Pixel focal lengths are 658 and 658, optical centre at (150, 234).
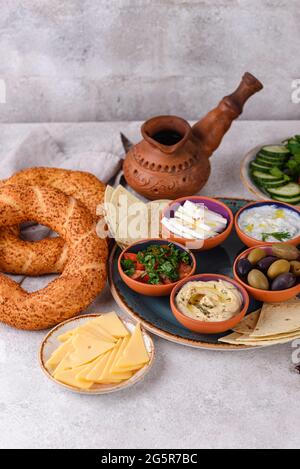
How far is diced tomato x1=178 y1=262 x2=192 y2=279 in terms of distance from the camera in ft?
7.22

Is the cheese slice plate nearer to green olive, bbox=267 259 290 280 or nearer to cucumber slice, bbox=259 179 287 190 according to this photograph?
green olive, bbox=267 259 290 280

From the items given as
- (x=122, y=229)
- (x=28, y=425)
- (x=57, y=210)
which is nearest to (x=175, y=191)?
(x=122, y=229)

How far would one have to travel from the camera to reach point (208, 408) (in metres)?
1.90

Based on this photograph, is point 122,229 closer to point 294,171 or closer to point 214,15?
point 294,171

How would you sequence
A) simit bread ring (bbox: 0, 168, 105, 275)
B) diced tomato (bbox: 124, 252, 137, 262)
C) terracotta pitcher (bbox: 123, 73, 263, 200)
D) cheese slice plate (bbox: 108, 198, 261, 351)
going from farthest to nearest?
terracotta pitcher (bbox: 123, 73, 263, 200), simit bread ring (bbox: 0, 168, 105, 275), diced tomato (bbox: 124, 252, 137, 262), cheese slice plate (bbox: 108, 198, 261, 351)

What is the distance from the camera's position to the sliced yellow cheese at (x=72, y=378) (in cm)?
189

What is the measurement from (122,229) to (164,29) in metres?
1.11

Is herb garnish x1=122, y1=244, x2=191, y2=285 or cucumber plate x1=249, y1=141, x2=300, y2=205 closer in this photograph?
herb garnish x1=122, y1=244, x2=191, y2=285

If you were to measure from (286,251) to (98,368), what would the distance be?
0.74 meters

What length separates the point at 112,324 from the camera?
6.77 feet

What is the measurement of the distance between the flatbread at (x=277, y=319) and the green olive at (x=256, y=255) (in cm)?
15

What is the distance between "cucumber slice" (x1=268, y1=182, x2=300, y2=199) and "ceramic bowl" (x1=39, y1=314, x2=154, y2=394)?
0.92 metres

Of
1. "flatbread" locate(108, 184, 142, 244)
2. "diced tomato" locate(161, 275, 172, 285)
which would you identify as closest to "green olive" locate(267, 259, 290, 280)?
"diced tomato" locate(161, 275, 172, 285)

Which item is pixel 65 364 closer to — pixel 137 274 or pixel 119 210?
pixel 137 274
